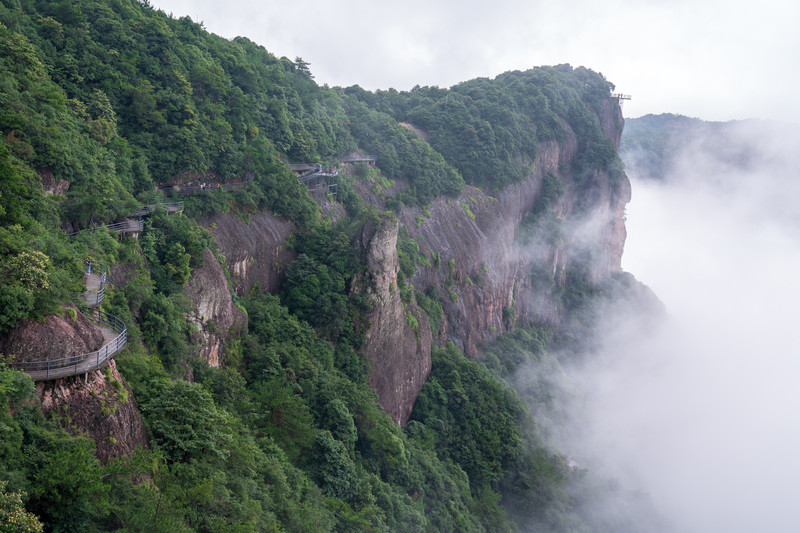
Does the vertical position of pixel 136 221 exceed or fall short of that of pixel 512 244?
it falls short

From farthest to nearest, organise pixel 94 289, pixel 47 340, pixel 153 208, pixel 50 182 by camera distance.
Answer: pixel 153 208 < pixel 50 182 < pixel 94 289 < pixel 47 340

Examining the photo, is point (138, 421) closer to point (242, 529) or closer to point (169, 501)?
point (169, 501)

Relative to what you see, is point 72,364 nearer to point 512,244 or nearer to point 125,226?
point 125,226

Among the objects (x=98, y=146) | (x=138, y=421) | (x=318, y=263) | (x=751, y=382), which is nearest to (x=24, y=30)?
(x=98, y=146)

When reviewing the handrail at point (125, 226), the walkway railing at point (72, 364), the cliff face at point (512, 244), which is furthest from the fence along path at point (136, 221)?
the cliff face at point (512, 244)

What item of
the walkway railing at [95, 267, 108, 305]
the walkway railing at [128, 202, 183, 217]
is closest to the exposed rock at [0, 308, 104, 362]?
the walkway railing at [95, 267, 108, 305]

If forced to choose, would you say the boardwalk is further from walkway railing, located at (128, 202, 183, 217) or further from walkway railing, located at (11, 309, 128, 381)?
walkway railing, located at (128, 202, 183, 217)

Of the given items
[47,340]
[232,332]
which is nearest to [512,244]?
[232,332]
